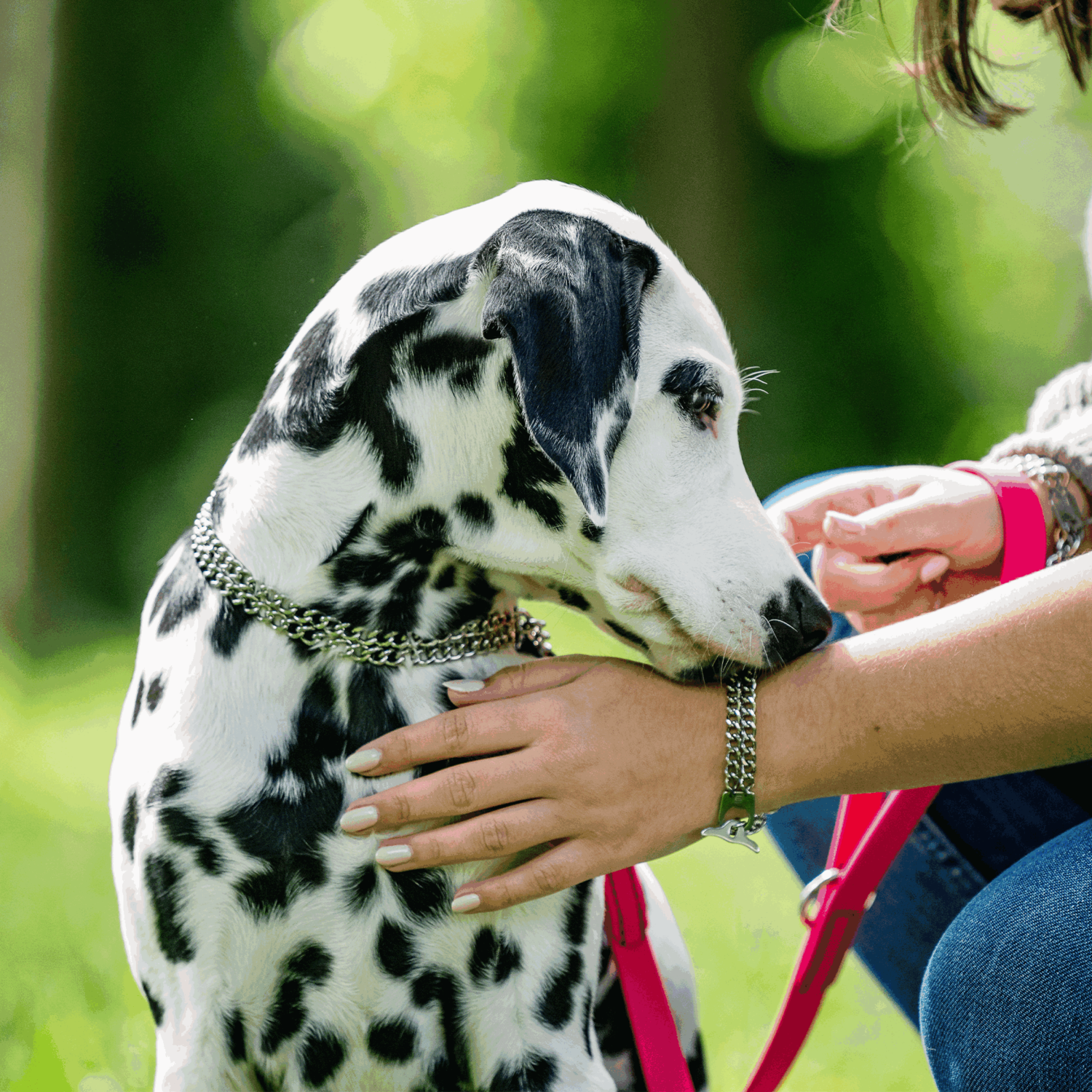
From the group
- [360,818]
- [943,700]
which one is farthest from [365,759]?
[943,700]

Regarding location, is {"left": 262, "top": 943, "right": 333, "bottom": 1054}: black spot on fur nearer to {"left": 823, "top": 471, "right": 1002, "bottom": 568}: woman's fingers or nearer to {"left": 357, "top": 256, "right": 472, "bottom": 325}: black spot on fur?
{"left": 357, "top": 256, "right": 472, "bottom": 325}: black spot on fur

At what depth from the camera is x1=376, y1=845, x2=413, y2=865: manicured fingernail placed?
121cm

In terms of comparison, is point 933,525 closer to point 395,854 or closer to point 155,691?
point 395,854

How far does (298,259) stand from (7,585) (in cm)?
227

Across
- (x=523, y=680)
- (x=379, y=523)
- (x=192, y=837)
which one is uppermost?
(x=379, y=523)

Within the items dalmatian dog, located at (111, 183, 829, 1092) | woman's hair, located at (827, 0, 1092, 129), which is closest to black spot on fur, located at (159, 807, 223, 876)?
dalmatian dog, located at (111, 183, 829, 1092)

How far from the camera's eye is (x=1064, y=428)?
171cm

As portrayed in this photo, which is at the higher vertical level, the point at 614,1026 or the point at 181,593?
the point at 181,593

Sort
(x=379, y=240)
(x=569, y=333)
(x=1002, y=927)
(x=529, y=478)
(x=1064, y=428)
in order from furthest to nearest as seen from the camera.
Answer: (x=379, y=240), (x=1064, y=428), (x=1002, y=927), (x=529, y=478), (x=569, y=333)

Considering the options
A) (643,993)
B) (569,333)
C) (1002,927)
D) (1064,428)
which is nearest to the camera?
(569,333)

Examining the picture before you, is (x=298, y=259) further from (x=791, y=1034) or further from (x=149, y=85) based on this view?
(x=791, y=1034)

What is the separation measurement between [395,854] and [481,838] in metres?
A: 0.10

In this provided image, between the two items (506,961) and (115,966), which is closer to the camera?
(506,961)

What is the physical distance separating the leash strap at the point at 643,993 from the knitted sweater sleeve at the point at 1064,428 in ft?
3.13
